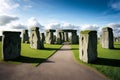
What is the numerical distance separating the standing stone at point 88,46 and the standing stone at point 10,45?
8455mm

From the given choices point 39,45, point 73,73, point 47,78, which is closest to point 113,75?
point 73,73

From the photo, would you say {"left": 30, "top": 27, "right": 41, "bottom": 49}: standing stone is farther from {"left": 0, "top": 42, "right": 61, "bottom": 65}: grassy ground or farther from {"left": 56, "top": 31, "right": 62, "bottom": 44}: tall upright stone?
{"left": 56, "top": 31, "right": 62, "bottom": 44}: tall upright stone

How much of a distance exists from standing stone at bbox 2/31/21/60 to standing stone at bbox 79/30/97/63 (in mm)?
8455

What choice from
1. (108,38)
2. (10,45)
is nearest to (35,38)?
(10,45)

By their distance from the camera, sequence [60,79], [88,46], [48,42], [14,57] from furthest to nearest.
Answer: [48,42] → [14,57] → [88,46] → [60,79]

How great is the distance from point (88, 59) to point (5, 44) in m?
10.2

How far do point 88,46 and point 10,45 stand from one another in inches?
376

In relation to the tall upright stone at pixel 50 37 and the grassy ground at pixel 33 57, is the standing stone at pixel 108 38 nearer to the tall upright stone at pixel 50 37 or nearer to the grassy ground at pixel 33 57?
Result: the grassy ground at pixel 33 57

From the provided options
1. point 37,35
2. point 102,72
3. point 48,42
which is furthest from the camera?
point 48,42

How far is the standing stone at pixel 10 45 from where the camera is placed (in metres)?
16.9

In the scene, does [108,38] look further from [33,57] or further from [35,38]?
[33,57]

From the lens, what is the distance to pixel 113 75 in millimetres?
12109

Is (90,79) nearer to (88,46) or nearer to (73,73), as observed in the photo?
(73,73)

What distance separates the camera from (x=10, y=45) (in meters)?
17.3
